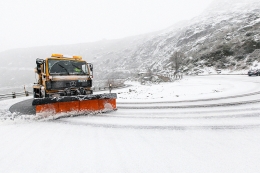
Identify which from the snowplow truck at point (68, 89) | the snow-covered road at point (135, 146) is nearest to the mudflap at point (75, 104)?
the snowplow truck at point (68, 89)

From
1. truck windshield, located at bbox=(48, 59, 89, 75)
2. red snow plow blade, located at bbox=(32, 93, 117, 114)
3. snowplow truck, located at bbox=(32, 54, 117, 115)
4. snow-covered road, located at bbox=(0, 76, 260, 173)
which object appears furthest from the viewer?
truck windshield, located at bbox=(48, 59, 89, 75)

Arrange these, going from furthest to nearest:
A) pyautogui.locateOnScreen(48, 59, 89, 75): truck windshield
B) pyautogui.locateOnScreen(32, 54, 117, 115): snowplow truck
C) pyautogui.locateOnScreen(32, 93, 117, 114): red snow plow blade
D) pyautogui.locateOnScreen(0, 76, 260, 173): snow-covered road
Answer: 1. pyautogui.locateOnScreen(48, 59, 89, 75): truck windshield
2. pyautogui.locateOnScreen(32, 54, 117, 115): snowplow truck
3. pyautogui.locateOnScreen(32, 93, 117, 114): red snow plow blade
4. pyautogui.locateOnScreen(0, 76, 260, 173): snow-covered road

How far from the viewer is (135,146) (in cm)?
350

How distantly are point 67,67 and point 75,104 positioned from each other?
2120 mm

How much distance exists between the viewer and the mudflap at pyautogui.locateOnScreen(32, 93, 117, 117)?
5.92 m

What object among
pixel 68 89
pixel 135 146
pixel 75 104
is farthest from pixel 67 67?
pixel 135 146

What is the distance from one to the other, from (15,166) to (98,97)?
4206 millimetres

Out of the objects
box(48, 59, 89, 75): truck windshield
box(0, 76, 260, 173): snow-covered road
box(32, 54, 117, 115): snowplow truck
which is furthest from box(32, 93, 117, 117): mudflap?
box(48, 59, 89, 75): truck windshield

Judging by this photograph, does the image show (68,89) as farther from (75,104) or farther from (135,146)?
(135,146)

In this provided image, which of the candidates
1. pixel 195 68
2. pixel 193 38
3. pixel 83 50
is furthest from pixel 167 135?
pixel 83 50

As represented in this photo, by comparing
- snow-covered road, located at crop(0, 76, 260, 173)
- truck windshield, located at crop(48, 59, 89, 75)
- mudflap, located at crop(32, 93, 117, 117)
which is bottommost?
snow-covered road, located at crop(0, 76, 260, 173)

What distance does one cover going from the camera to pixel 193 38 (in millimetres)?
67500

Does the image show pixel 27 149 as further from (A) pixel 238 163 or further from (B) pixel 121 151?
(A) pixel 238 163

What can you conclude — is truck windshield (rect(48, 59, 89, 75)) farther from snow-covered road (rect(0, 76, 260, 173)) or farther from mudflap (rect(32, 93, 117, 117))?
snow-covered road (rect(0, 76, 260, 173))
